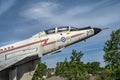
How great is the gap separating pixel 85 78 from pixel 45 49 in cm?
4712

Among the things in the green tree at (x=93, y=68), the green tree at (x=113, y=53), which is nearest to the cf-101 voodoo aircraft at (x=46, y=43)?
the green tree at (x=113, y=53)

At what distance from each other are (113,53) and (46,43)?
48671 millimetres

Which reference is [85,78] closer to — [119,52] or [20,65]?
[119,52]

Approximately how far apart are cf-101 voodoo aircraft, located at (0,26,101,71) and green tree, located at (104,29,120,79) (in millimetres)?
41918

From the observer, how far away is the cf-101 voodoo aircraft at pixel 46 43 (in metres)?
20.8

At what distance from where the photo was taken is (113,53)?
68.1 metres

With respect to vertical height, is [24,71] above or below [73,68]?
above

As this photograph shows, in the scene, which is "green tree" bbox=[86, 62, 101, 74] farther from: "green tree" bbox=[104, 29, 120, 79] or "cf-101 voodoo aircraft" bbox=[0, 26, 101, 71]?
"cf-101 voodoo aircraft" bbox=[0, 26, 101, 71]

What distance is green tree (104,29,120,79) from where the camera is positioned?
65.0m

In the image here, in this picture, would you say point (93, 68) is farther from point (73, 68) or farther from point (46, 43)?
point (46, 43)

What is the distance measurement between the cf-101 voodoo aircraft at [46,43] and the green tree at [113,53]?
41.9m

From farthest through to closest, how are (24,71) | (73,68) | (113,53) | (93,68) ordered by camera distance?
(93,68), (73,68), (113,53), (24,71)

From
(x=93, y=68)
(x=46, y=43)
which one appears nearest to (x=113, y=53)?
(x=46, y=43)

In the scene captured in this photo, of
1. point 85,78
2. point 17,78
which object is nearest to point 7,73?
point 17,78
